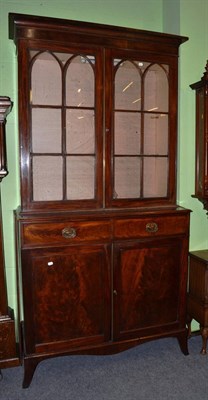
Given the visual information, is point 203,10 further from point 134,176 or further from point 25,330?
point 25,330

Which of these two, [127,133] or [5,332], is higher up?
[127,133]

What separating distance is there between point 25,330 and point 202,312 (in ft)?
3.86

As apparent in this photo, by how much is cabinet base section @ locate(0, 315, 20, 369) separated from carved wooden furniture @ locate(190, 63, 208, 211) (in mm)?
1547

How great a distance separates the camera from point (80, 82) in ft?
6.20

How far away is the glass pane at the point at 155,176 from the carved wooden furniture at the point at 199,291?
1.76 feet

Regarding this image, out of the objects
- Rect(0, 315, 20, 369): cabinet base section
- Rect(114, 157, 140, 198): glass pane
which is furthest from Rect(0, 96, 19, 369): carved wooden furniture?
Rect(114, 157, 140, 198): glass pane

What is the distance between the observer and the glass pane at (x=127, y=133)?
78.1 inches

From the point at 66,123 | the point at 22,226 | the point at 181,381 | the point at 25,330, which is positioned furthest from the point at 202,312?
the point at 66,123

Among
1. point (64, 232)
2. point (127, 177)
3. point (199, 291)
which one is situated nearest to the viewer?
point (64, 232)

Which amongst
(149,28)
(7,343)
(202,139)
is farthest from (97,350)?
(149,28)

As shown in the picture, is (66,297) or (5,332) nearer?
(66,297)

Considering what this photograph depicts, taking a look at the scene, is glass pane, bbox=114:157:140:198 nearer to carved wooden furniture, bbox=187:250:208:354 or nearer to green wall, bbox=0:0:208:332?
green wall, bbox=0:0:208:332

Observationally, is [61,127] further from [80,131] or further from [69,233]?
[69,233]

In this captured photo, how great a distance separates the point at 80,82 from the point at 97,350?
1.64 m
